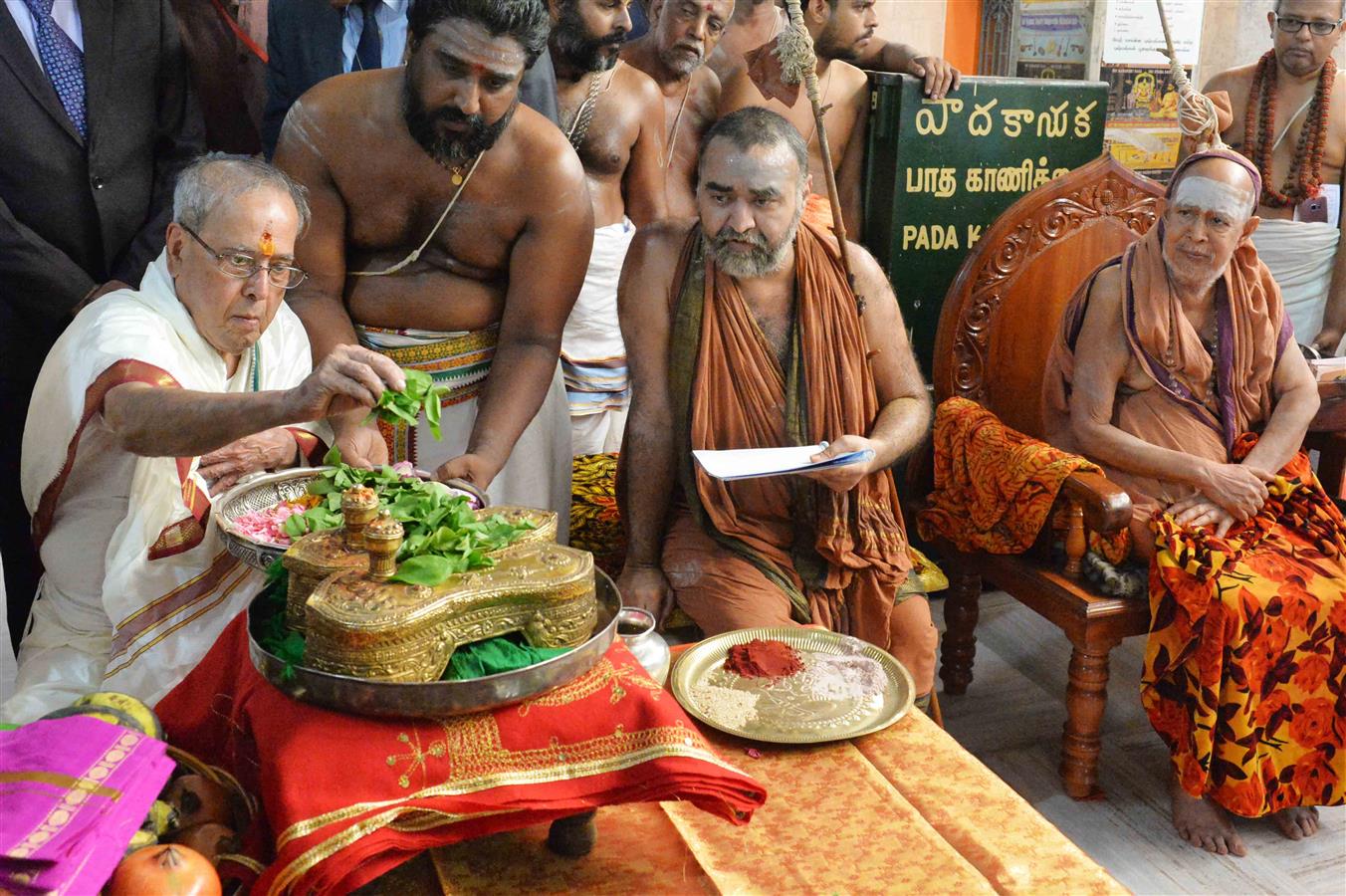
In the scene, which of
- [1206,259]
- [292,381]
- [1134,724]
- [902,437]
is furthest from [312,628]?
[1134,724]

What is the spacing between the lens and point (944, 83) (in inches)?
157

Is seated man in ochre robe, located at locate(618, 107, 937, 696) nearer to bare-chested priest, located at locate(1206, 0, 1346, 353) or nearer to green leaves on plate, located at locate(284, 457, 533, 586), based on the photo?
green leaves on plate, located at locate(284, 457, 533, 586)

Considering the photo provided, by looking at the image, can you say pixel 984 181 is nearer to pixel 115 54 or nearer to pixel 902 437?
pixel 902 437

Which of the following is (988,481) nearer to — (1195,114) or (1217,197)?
(1217,197)

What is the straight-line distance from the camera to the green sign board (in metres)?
4.03

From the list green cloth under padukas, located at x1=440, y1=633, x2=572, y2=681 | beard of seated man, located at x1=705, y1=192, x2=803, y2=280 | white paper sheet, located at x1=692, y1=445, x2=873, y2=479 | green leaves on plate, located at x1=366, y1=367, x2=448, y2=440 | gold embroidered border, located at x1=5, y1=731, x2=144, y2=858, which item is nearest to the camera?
gold embroidered border, located at x1=5, y1=731, x2=144, y2=858

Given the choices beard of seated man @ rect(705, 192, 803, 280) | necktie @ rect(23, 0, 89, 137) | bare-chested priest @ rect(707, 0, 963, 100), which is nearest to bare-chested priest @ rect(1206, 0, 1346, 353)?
bare-chested priest @ rect(707, 0, 963, 100)

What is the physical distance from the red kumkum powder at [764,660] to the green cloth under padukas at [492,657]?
0.62 metres

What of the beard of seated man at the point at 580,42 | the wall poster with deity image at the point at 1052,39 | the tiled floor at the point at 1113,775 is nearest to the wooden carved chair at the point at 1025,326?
the tiled floor at the point at 1113,775

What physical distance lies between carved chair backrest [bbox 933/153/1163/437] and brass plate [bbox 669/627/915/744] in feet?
5.63

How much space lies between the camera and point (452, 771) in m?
1.45

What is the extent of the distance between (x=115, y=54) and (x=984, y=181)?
2.65m

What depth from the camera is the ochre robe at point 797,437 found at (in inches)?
117

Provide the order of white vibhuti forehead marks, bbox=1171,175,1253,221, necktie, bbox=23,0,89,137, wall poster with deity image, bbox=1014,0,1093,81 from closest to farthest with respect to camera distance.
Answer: necktie, bbox=23,0,89,137 → white vibhuti forehead marks, bbox=1171,175,1253,221 → wall poster with deity image, bbox=1014,0,1093,81
